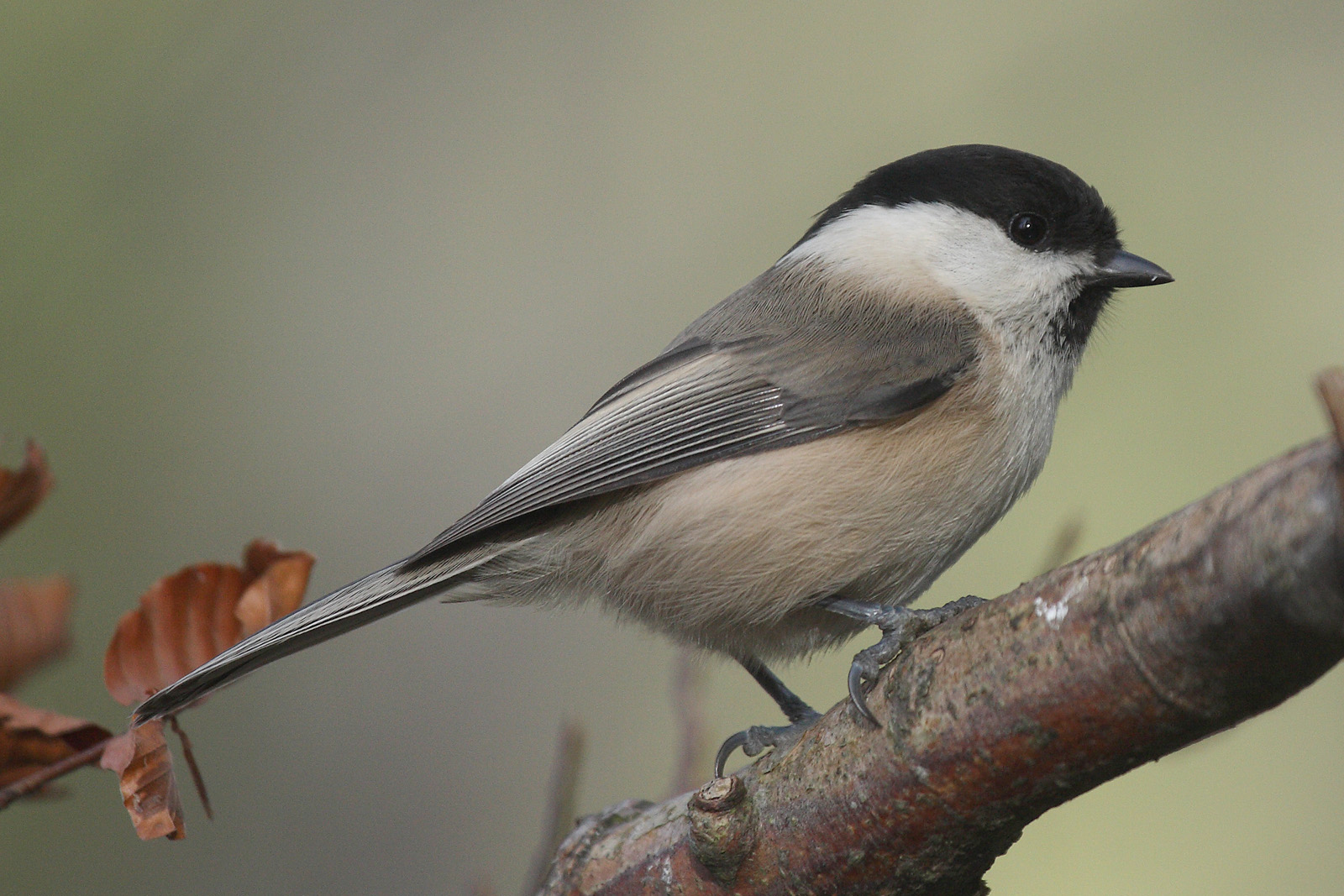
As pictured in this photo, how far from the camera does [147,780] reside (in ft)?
3.72

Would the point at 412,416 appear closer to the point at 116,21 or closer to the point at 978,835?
the point at 116,21

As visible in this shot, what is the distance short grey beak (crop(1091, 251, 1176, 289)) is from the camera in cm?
206

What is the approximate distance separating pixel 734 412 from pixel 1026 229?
0.63 metres

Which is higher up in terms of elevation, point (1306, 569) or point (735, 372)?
point (735, 372)

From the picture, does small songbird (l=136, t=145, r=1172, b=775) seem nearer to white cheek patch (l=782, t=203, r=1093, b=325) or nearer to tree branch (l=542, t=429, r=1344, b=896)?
white cheek patch (l=782, t=203, r=1093, b=325)

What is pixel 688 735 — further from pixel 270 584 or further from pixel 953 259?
pixel 953 259

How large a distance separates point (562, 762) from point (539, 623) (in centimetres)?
260

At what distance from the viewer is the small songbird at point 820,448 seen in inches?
70.6

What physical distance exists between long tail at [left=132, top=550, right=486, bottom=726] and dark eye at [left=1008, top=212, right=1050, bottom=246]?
1096mm

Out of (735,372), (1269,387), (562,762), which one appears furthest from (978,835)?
(1269,387)

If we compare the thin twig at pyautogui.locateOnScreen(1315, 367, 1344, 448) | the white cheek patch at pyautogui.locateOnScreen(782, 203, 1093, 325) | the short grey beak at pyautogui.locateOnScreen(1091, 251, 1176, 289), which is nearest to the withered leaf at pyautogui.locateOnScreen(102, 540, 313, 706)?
the thin twig at pyautogui.locateOnScreen(1315, 367, 1344, 448)

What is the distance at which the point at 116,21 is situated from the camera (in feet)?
12.2

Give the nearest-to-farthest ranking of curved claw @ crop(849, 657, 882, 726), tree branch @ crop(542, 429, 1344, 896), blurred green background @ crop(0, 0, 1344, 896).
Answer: tree branch @ crop(542, 429, 1344, 896), curved claw @ crop(849, 657, 882, 726), blurred green background @ crop(0, 0, 1344, 896)

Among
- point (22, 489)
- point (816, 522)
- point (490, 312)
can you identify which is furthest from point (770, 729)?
point (490, 312)
